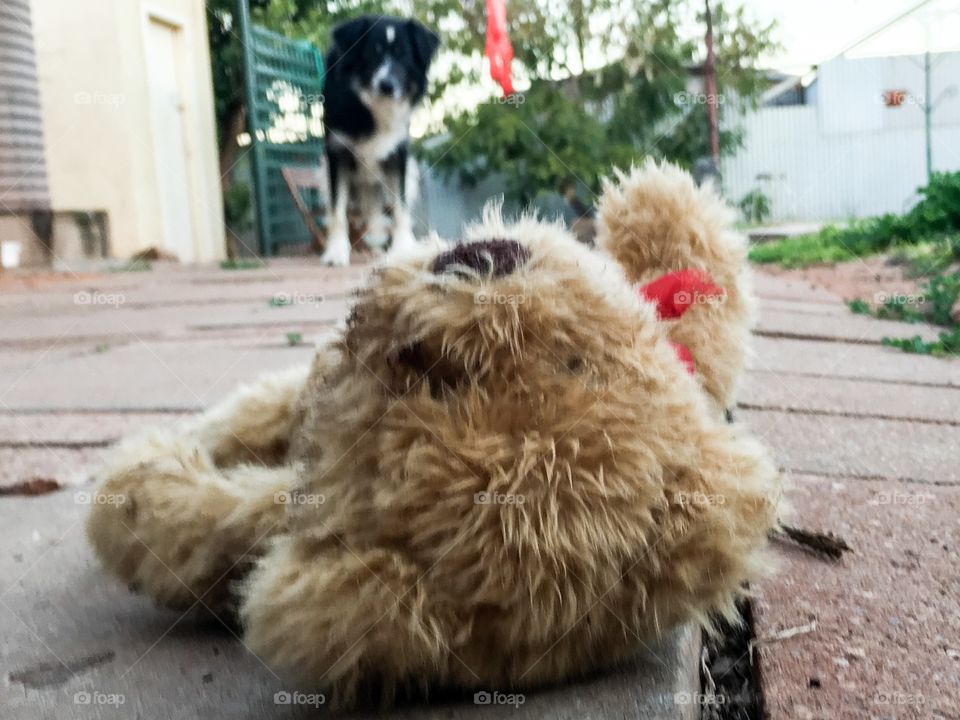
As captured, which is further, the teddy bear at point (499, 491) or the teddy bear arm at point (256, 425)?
the teddy bear arm at point (256, 425)

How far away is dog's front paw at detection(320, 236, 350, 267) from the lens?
173 inches

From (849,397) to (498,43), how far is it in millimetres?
1993

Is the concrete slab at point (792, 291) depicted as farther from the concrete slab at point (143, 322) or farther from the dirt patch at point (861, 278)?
the concrete slab at point (143, 322)

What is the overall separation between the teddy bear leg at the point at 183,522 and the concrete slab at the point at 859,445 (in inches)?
27.6

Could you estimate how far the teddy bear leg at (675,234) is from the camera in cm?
98

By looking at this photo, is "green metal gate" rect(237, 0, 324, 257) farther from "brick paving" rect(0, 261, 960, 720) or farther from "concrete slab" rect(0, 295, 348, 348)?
"brick paving" rect(0, 261, 960, 720)

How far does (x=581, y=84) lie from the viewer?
4.51 m

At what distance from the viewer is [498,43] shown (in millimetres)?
3059

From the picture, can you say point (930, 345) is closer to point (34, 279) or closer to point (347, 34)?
point (34, 279)

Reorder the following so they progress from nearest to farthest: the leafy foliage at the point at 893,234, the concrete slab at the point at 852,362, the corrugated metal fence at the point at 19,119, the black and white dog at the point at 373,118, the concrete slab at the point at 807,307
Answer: the concrete slab at the point at 852,362, the concrete slab at the point at 807,307, the corrugated metal fence at the point at 19,119, the leafy foliage at the point at 893,234, the black and white dog at the point at 373,118

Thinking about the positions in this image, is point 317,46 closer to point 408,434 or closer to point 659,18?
point 659,18

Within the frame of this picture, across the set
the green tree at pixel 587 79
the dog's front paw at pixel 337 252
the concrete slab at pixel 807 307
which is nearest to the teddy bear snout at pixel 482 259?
the concrete slab at pixel 807 307

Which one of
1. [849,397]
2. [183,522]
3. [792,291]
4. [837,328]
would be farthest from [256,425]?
[792,291]

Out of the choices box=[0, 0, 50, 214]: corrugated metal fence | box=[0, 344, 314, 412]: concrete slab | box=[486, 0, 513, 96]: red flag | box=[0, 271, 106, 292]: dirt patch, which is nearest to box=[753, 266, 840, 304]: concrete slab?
box=[486, 0, 513, 96]: red flag
